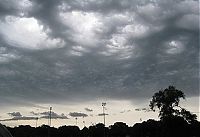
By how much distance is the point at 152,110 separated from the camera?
116562 mm

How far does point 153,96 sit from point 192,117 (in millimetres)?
13239

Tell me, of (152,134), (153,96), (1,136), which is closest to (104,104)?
(153,96)

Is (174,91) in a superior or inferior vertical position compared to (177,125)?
superior

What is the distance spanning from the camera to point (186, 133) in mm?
115875

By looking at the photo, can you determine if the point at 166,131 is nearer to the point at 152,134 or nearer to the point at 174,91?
the point at 174,91

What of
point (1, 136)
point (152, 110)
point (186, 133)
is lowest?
point (1, 136)

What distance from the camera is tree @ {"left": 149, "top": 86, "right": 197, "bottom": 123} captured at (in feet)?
372

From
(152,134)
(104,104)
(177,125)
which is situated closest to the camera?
(177,125)

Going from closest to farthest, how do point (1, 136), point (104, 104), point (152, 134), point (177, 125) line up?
1. point (1, 136)
2. point (177, 125)
3. point (104, 104)
4. point (152, 134)

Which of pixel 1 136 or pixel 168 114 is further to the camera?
pixel 168 114

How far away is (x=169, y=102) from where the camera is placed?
376 ft

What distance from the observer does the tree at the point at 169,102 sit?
113m

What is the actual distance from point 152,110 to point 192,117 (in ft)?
39.7

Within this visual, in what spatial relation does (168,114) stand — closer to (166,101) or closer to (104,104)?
(166,101)
